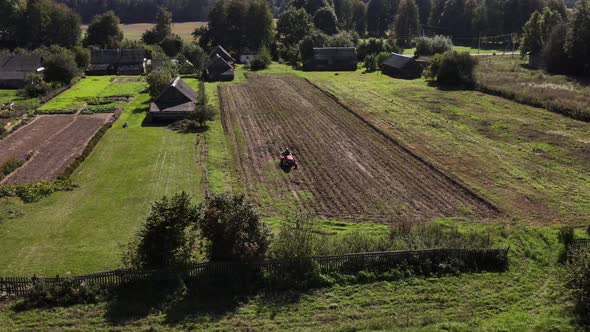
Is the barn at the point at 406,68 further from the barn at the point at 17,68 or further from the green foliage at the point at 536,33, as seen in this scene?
the barn at the point at 17,68

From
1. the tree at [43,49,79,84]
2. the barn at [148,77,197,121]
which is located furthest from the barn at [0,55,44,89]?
the barn at [148,77,197,121]

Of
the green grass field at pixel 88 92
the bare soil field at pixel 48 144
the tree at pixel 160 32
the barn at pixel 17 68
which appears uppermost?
the tree at pixel 160 32

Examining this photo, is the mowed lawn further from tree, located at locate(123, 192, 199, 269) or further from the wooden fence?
tree, located at locate(123, 192, 199, 269)

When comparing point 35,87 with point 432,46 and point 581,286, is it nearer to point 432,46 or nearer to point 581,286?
point 581,286

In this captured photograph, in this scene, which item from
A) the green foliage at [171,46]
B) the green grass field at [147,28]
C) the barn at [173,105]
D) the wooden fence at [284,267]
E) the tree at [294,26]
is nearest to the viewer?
the wooden fence at [284,267]

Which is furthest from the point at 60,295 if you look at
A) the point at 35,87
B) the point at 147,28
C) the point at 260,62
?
the point at 147,28

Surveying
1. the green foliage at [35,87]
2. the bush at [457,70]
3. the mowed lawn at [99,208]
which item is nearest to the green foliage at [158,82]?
the green foliage at [35,87]
